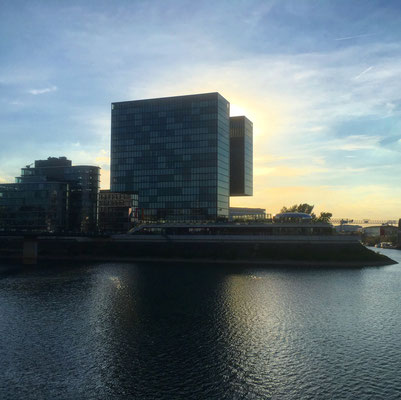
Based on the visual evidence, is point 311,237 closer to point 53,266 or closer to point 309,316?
point 309,316

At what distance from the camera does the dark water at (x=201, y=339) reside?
3806cm

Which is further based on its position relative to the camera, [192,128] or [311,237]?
[192,128]

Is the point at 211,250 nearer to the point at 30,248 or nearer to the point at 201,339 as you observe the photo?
the point at 30,248

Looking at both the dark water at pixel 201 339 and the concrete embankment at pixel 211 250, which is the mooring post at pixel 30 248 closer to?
the concrete embankment at pixel 211 250

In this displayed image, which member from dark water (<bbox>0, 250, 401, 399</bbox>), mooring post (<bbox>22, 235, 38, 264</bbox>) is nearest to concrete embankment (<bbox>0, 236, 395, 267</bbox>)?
mooring post (<bbox>22, 235, 38, 264</bbox>)

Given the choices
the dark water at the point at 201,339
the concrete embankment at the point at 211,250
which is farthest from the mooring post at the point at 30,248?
the dark water at the point at 201,339

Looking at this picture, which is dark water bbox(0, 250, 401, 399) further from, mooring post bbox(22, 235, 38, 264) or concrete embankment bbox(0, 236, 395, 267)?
mooring post bbox(22, 235, 38, 264)

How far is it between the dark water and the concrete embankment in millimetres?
35450

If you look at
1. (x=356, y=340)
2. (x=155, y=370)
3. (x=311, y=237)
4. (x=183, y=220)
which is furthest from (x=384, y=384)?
(x=183, y=220)

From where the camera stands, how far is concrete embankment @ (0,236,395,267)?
130 metres

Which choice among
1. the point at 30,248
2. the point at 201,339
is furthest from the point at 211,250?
the point at 201,339

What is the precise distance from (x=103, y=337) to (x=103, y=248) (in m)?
106

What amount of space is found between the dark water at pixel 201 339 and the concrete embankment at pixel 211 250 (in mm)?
35450

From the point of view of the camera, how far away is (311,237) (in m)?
139
